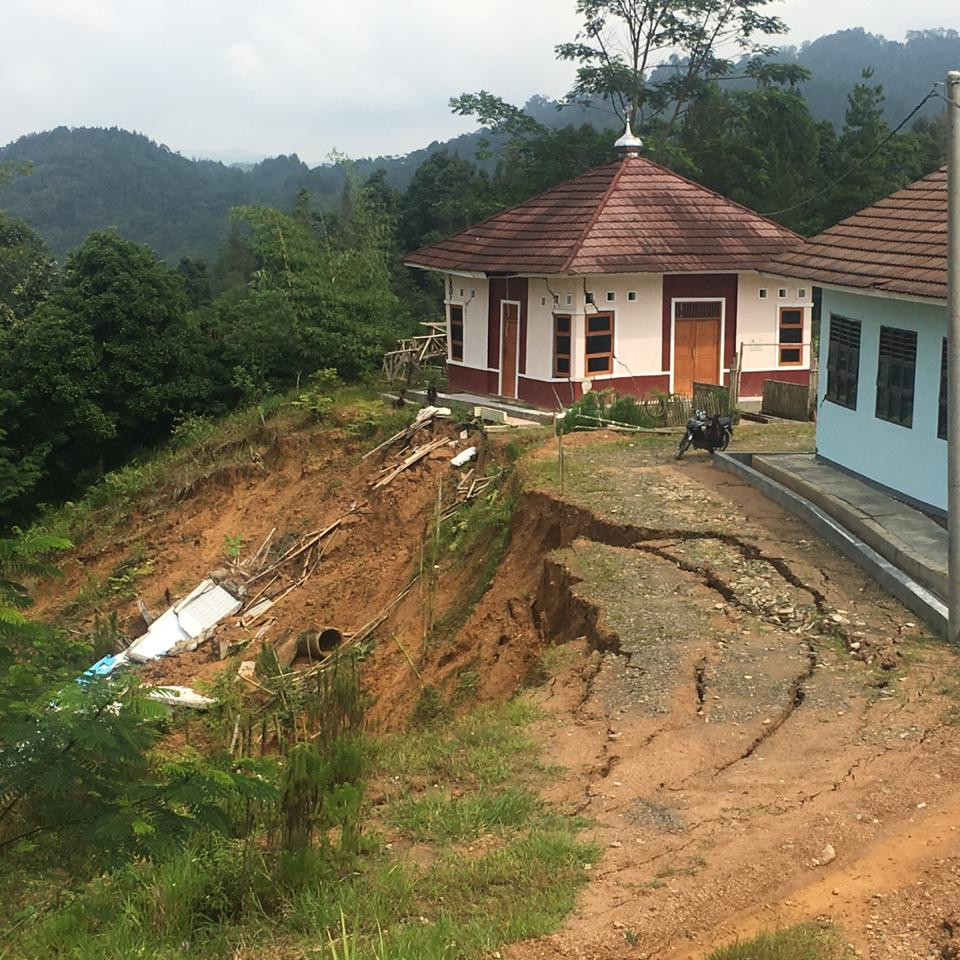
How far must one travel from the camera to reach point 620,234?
75.5ft

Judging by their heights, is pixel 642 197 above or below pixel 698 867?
above

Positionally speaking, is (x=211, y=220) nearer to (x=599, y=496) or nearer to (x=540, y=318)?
(x=540, y=318)

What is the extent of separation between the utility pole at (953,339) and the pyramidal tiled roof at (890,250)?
254cm

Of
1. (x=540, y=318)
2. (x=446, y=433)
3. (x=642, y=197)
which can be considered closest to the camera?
(x=446, y=433)

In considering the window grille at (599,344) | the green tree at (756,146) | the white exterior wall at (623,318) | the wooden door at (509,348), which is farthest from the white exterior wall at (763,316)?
the green tree at (756,146)

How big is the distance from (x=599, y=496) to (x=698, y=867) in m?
8.69

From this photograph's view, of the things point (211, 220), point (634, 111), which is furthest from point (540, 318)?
point (211, 220)

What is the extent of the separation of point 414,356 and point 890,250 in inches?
509

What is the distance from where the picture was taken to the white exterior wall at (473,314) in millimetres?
24297

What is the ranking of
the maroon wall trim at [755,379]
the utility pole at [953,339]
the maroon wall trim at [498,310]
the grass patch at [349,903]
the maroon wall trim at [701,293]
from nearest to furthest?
the grass patch at [349,903]
the utility pole at [953,339]
the maroon wall trim at [498,310]
the maroon wall trim at [701,293]
the maroon wall trim at [755,379]

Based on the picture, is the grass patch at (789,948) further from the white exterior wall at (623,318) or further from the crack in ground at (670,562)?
the white exterior wall at (623,318)

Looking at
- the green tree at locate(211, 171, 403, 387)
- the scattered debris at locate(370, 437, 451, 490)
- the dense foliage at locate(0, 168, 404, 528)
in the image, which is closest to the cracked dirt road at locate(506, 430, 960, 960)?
the scattered debris at locate(370, 437, 451, 490)

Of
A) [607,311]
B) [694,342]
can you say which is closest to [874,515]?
[607,311]

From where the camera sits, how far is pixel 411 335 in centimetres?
2716
